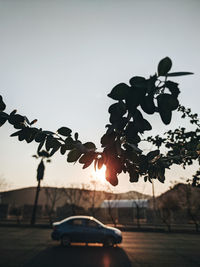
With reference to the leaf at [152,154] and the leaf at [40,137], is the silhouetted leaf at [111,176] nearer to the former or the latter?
the leaf at [152,154]

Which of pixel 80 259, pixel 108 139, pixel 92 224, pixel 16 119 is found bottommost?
pixel 80 259

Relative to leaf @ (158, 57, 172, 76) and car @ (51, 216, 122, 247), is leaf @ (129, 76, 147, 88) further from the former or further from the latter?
car @ (51, 216, 122, 247)

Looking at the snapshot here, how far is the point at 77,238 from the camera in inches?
381

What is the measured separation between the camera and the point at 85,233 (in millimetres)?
9703

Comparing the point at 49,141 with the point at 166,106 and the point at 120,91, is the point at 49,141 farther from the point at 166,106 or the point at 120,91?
the point at 166,106

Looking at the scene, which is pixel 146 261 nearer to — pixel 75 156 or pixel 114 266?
pixel 114 266

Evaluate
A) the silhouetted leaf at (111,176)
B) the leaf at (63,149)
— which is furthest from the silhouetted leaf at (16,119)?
the silhouetted leaf at (111,176)

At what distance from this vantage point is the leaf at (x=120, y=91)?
1.16 meters

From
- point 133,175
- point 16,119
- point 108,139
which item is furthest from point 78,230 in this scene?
point 108,139

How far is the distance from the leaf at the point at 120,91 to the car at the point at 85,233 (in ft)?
33.2

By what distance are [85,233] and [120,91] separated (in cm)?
1021

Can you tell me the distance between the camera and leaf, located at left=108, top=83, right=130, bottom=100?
1164mm

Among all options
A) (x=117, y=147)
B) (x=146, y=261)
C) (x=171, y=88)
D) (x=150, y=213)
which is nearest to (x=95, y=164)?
(x=117, y=147)

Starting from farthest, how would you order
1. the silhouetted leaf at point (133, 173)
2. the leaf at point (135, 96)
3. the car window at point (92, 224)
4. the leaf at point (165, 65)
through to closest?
the car window at point (92, 224)
the silhouetted leaf at point (133, 173)
the leaf at point (135, 96)
the leaf at point (165, 65)
